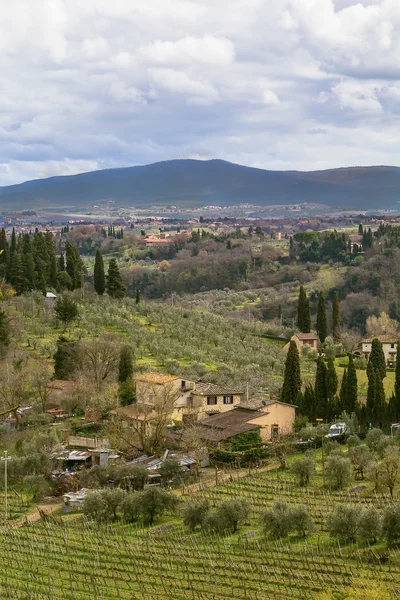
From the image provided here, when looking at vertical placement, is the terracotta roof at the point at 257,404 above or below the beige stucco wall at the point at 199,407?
above

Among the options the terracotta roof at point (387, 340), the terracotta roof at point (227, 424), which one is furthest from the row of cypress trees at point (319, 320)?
the terracotta roof at point (227, 424)

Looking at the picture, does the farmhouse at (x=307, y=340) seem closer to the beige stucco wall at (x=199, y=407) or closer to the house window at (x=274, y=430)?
the beige stucco wall at (x=199, y=407)

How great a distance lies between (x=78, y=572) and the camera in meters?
29.4

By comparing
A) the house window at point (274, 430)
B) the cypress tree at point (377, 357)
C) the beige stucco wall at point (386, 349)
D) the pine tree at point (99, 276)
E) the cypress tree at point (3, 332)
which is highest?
the pine tree at point (99, 276)

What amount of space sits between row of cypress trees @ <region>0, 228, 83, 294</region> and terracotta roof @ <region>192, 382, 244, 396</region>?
24139 millimetres

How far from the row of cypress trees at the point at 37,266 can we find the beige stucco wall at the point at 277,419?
1155 inches

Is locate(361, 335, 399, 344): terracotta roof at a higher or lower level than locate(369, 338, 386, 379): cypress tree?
lower

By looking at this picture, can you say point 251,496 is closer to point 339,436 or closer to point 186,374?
point 339,436

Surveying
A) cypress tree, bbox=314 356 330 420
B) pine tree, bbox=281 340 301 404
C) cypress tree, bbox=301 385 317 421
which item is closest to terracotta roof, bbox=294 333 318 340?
pine tree, bbox=281 340 301 404

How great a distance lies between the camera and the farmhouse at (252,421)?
149 ft

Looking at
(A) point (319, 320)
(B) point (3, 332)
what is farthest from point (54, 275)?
(A) point (319, 320)

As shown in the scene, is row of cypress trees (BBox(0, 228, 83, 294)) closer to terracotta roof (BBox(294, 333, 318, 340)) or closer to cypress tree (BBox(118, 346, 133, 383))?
terracotta roof (BBox(294, 333, 318, 340))

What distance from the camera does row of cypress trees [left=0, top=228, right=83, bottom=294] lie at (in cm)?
7250

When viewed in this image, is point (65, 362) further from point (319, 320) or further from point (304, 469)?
point (319, 320)
